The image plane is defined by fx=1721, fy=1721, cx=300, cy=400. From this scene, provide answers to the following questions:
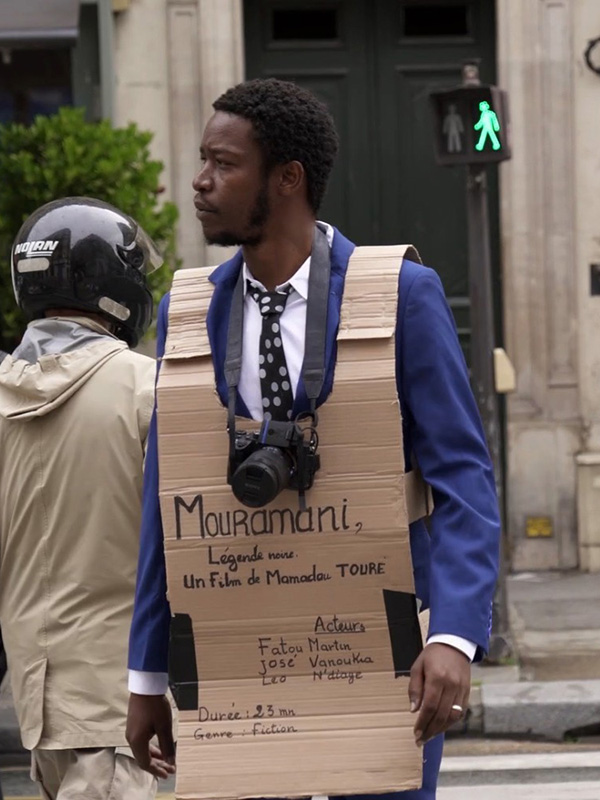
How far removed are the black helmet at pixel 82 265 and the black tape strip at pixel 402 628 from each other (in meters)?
1.40

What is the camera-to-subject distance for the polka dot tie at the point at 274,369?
3016 mm

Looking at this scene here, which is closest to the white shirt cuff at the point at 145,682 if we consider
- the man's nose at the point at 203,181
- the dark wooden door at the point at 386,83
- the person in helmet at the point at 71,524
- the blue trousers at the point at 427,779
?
the blue trousers at the point at 427,779

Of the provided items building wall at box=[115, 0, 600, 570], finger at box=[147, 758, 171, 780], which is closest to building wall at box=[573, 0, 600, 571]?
building wall at box=[115, 0, 600, 570]

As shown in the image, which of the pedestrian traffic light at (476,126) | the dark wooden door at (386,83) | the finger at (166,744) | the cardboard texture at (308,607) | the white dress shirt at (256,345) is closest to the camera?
the cardboard texture at (308,607)

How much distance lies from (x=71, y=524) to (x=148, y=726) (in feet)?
2.74

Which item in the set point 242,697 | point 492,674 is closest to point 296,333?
point 242,697

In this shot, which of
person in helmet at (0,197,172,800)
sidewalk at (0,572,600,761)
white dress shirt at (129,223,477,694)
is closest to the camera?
white dress shirt at (129,223,477,694)

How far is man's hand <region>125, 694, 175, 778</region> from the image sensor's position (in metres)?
3.12

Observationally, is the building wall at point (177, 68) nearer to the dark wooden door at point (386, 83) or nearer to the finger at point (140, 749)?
the dark wooden door at point (386, 83)

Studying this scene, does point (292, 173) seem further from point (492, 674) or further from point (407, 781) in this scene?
point (492, 674)

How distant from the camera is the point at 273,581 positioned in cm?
296

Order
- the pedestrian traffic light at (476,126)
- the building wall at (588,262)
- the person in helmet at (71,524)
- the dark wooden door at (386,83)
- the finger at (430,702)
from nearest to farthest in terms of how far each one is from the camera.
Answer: the finger at (430,702), the person in helmet at (71,524), the pedestrian traffic light at (476,126), the building wall at (588,262), the dark wooden door at (386,83)

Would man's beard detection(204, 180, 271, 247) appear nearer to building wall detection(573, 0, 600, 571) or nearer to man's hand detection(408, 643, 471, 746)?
man's hand detection(408, 643, 471, 746)

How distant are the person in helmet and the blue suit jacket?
685mm
